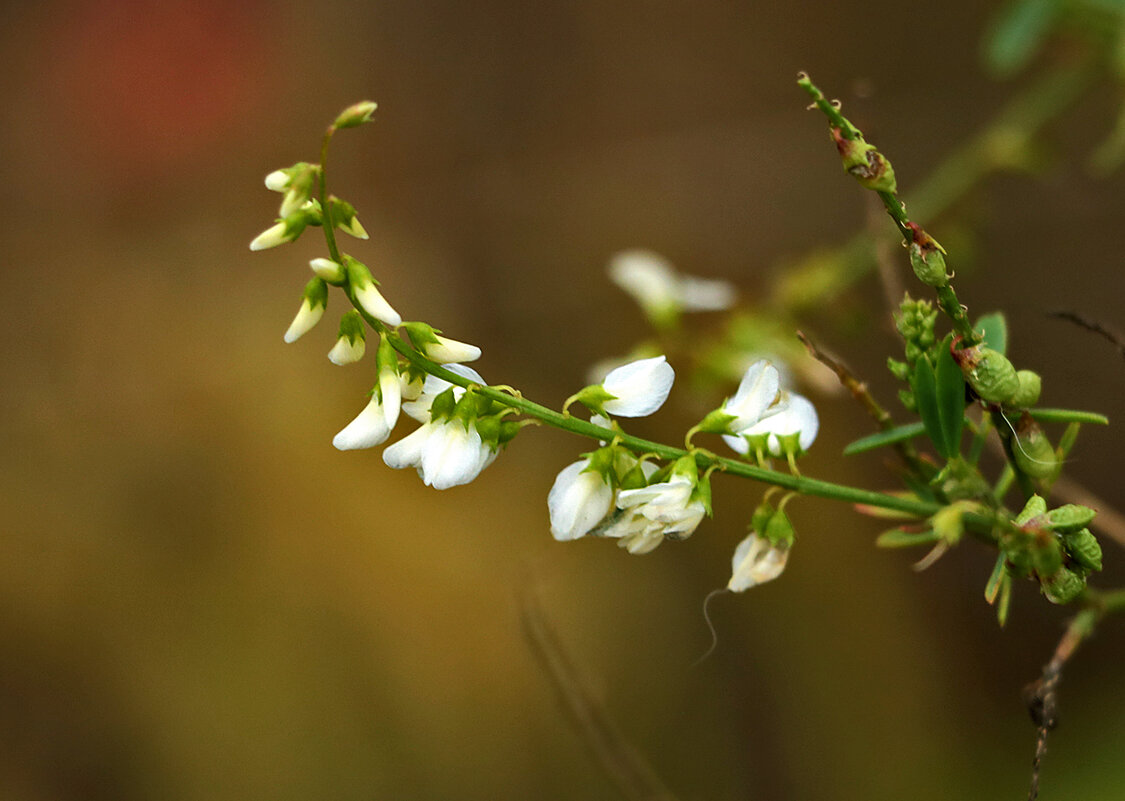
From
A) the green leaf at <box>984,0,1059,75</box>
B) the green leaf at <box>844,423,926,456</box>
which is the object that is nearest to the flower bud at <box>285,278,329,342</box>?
the green leaf at <box>844,423,926,456</box>

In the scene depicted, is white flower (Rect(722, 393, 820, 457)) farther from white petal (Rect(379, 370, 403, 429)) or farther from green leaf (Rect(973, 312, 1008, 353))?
white petal (Rect(379, 370, 403, 429))

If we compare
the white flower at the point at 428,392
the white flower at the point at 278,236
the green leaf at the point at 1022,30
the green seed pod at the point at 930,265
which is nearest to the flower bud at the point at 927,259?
the green seed pod at the point at 930,265

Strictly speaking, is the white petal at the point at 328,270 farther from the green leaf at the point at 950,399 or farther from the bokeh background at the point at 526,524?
the bokeh background at the point at 526,524

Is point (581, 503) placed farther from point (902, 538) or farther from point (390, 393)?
point (902, 538)

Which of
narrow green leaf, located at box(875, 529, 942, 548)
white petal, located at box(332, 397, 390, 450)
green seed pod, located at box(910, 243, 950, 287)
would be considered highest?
white petal, located at box(332, 397, 390, 450)

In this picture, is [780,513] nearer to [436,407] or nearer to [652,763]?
[436,407]

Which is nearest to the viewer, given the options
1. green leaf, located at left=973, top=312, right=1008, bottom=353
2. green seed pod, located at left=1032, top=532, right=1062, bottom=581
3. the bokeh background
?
green seed pod, located at left=1032, top=532, right=1062, bottom=581

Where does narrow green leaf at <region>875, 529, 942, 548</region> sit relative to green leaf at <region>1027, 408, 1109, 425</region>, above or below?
below

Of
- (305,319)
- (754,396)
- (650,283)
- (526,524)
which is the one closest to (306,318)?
(305,319)
